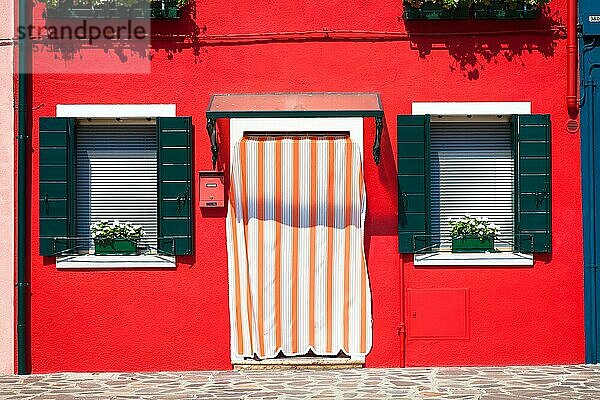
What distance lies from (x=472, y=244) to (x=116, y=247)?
387 centimetres

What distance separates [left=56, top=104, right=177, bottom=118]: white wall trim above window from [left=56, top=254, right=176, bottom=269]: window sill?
1.55 metres

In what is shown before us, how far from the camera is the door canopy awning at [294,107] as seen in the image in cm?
1035

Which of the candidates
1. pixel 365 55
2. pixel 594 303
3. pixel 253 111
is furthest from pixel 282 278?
pixel 594 303

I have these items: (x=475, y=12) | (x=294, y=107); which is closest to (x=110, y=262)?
(x=294, y=107)

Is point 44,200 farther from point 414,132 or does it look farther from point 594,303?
point 594,303

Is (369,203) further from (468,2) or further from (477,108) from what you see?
(468,2)

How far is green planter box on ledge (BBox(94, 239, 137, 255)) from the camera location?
11.0 m

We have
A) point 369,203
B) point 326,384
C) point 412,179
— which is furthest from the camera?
point 369,203

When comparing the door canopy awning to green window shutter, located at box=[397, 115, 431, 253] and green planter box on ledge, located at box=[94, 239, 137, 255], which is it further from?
green planter box on ledge, located at box=[94, 239, 137, 255]

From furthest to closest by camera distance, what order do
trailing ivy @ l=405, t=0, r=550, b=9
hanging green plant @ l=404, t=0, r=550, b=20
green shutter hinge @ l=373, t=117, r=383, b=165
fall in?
hanging green plant @ l=404, t=0, r=550, b=20, trailing ivy @ l=405, t=0, r=550, b=9, green shutter hinge @ l=373, t=117, r=383, b=165

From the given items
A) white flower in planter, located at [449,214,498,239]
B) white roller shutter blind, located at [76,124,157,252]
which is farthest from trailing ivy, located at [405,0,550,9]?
white roller shutter blind, located at [76,124,157,252]

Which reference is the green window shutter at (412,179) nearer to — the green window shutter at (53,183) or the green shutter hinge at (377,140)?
the green shutter hinge at (377,140)

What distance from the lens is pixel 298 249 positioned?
10977mm

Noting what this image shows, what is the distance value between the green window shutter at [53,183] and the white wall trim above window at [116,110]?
148 millimetres
